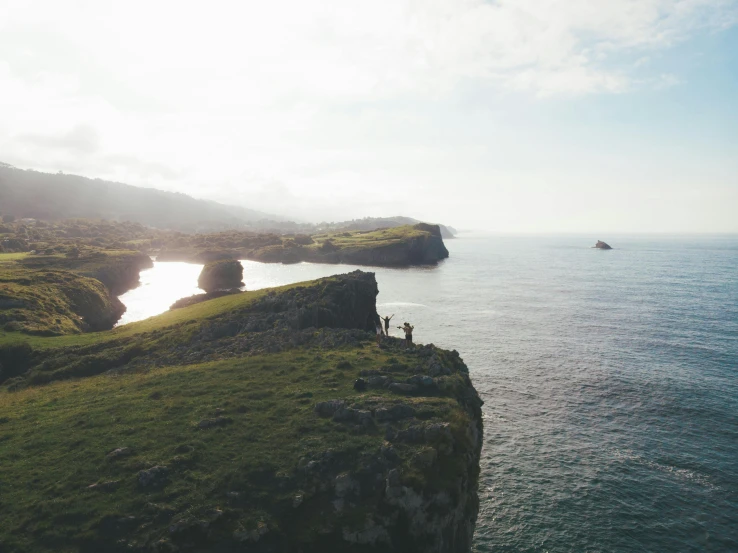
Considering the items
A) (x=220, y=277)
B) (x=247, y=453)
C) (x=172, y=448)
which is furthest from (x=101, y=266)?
(x=247, y=453)

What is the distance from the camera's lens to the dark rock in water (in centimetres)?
12125

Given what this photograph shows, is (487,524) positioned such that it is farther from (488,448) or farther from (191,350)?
(191,350)

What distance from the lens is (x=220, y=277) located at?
4786 inches

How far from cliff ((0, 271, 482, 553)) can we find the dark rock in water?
260ft

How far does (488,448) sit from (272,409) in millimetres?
22294

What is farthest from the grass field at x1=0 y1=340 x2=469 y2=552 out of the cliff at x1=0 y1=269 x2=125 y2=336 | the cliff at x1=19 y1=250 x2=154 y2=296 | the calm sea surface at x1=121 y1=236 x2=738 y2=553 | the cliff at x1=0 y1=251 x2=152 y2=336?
the cliff at x1=19 y1=250 x2=154 y2=296

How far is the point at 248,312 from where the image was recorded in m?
53.4

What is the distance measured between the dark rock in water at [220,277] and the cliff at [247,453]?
79.3 meters

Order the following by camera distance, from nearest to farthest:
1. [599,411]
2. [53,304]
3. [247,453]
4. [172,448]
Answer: [247,453] < [172,448] < [599,411] < [53,304]

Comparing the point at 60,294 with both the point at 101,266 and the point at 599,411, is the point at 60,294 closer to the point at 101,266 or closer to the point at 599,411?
the point at 101,266

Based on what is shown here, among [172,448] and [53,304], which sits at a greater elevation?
[53,304]

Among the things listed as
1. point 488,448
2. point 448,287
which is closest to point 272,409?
point 488,448

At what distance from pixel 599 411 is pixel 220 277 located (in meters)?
101

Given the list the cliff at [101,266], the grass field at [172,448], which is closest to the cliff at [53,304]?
the cliff at [101,266]
